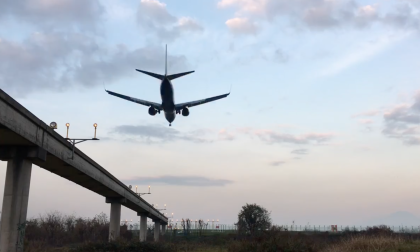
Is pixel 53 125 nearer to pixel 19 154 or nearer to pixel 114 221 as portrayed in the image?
pixel 19 154

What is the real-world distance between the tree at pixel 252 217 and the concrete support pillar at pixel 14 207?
71.9 meters

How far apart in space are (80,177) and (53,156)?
1044cm

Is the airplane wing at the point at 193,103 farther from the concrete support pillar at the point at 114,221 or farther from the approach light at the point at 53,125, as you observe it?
the approach light at the point at 53,125

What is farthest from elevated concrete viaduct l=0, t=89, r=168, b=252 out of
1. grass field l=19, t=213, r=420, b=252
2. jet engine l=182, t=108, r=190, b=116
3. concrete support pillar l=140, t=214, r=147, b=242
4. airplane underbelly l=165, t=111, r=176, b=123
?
concrete support pillar l=140, t=214, r=147, b=242

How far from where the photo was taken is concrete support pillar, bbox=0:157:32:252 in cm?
2469

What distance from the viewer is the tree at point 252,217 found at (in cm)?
9452

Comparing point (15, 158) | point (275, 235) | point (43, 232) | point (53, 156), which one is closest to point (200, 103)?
point (275, 235)

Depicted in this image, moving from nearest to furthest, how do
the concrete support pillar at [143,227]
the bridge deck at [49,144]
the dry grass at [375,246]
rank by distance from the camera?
1. the bridge deck at [49,144]
2. the dry grass at [375,246]
3. the concrete support pillar at [143,227]

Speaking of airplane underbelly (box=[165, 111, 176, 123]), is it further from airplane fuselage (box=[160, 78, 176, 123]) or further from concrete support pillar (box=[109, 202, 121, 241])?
concrete support pillar (box=[109, 202, 121, 241])

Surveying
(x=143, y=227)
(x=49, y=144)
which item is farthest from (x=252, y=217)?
(x=49, y=144)

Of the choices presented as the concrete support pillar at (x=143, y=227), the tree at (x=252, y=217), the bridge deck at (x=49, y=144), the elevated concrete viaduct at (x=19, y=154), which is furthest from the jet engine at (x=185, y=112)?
the tree at (x=252, y=217)

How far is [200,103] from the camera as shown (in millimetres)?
51062

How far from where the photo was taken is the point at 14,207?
24953mm

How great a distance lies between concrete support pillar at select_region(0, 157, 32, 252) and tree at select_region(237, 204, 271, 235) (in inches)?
2832
